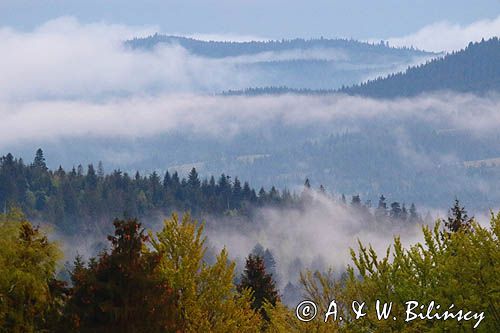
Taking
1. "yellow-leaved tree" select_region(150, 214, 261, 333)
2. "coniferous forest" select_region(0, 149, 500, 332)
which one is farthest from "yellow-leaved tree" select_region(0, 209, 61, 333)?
"yellow-leaved tree" select_region(150, 214, 261, 333)

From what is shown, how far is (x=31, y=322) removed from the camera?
36812 mm

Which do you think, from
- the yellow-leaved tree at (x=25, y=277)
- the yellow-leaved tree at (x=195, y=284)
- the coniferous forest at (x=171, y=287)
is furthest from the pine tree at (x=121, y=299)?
the yellow-leaved tree at (x=195, y=284)

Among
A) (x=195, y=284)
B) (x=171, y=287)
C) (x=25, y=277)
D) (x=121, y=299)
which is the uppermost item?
(x=25, y=277)

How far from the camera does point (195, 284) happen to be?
3972 cm

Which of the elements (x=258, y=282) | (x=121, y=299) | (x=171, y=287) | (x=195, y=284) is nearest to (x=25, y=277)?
(x=121, y=299)

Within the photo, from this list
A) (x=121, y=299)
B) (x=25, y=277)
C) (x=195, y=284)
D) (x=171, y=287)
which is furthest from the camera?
(x=195, y=284)

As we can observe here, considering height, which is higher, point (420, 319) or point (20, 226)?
point (20, 226)

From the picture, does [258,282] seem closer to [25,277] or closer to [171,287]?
[171,287]

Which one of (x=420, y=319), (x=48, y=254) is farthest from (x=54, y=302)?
(x=420, y=319)

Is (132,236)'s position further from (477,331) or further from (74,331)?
(477,331)

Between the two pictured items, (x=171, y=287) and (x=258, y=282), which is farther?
(x=258, y=282)

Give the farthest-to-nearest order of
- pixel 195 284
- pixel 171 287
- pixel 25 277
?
pixel 195 284, pixel 171 287, pixel 25 277

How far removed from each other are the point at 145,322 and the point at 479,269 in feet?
40.3

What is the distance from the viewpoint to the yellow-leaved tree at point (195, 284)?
38.8m
